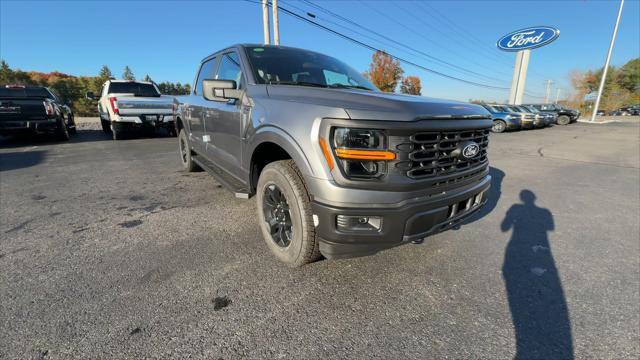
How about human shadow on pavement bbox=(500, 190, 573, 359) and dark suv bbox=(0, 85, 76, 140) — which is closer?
human shadow on pavement bbox=(500, 190, 573, 359)

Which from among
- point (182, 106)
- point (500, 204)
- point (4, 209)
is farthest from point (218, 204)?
point (500, 204)

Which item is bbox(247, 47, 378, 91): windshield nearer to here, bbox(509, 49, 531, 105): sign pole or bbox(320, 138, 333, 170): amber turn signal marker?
bbox(320, 138, 333, 170): amber turn signal marker

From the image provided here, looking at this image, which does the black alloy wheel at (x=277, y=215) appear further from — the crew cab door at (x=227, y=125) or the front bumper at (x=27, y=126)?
the front bumper at (x=27, y=126)

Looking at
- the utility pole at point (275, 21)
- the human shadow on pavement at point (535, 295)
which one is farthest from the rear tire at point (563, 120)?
the human shadow on pavement at point (535, 295)

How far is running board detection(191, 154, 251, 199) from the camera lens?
2953 millimetres

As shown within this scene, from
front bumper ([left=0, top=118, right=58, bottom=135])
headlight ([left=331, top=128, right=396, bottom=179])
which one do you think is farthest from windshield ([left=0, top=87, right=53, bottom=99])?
headlight ([left=331, top=128, right=396, bottom=179])

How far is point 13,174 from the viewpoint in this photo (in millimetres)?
5410

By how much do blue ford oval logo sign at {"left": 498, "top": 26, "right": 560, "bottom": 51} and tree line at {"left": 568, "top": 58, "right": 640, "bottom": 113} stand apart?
111 feet

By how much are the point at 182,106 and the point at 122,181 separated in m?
1.65

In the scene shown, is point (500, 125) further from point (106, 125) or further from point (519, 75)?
point (106, 125)

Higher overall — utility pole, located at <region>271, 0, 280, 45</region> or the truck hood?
utility pole, located at <region>271, 0, 280, 45</region>

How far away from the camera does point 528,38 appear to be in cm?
2670

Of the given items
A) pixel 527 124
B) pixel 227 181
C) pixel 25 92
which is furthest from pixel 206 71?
pixel 527 124

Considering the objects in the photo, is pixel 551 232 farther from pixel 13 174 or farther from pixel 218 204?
pixel 13 174
